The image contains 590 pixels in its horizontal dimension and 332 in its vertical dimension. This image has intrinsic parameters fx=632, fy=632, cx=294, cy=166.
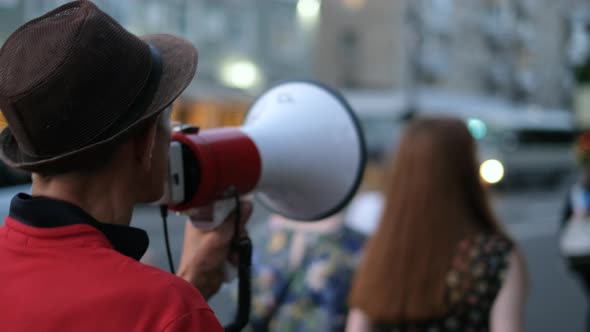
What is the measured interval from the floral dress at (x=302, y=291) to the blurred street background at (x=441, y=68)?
20.8 feet

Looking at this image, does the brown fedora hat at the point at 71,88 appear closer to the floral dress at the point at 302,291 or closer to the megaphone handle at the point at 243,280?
the megaphone handle at the point at 243,280

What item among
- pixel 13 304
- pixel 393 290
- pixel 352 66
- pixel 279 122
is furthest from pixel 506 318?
pixel 352 66

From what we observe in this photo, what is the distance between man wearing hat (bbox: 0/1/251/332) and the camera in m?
0.82

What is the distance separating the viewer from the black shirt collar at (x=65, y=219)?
0.89m

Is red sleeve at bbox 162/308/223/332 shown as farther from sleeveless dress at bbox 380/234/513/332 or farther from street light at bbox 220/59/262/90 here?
street light at bbox 220/59/262/90

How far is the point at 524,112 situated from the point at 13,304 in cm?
2636

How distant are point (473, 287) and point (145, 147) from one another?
3.99 ft

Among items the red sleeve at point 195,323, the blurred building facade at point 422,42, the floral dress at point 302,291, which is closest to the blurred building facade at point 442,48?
the blurred building facade at point 422,42

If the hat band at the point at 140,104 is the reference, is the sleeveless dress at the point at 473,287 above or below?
below

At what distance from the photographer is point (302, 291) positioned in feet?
7.47

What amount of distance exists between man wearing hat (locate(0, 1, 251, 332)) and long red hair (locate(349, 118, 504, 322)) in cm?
111

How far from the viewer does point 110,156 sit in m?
0.94

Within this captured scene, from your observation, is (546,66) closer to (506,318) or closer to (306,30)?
(306,30)

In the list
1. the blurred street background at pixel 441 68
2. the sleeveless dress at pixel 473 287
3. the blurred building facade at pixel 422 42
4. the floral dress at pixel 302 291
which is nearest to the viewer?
the sleeveless dress at pixel 473 287
